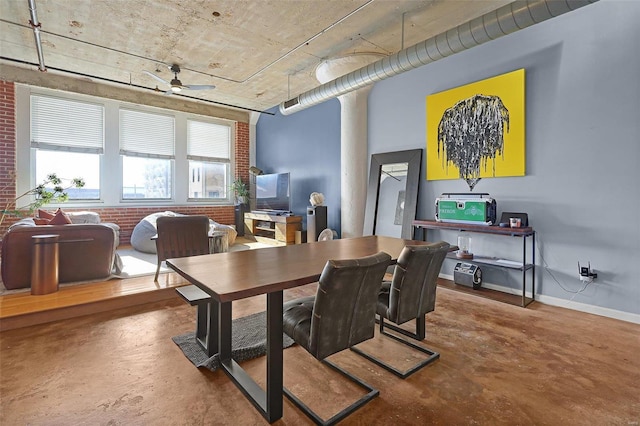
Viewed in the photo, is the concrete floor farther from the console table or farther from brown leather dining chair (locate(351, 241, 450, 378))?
the console table

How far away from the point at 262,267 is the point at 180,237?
7.95 feet

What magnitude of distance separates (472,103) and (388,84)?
148 centimetres

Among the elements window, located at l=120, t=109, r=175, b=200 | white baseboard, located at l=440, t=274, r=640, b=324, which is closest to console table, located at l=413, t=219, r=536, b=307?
white baseboard, located at l=440, t=274, r=640, b=324

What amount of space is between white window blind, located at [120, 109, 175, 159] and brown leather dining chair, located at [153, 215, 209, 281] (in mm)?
4219

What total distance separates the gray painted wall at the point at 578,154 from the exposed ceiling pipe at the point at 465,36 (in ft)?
2.61

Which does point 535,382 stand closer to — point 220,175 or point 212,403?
point 212,403

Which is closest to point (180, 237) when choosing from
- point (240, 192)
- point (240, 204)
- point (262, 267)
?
point (262, 267)

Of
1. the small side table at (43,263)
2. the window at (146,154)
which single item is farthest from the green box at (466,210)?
the window at (146,154)

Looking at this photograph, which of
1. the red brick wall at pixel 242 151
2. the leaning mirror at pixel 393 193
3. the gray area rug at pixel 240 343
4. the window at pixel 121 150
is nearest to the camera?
the gray area rug at pixel 240 343

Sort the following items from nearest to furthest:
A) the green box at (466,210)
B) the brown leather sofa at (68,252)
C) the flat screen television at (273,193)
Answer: the brown leather sofa at (68,252)
the green box at (466,210)
the flat screen television at (273,193)

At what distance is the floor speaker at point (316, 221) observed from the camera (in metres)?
5.84

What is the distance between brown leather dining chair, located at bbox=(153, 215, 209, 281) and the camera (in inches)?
152

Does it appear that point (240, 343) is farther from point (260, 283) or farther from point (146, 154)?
point (146, 154)

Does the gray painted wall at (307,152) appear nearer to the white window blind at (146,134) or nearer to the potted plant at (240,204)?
the potted plant at (240,204)
